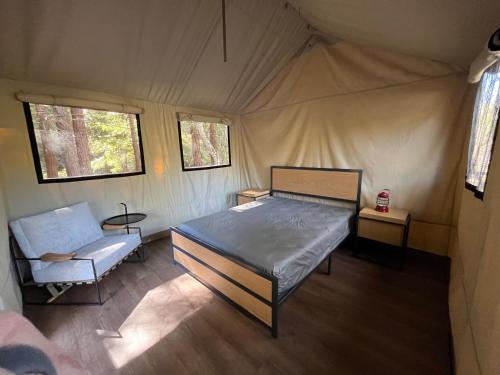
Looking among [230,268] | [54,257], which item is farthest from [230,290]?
[54,257]

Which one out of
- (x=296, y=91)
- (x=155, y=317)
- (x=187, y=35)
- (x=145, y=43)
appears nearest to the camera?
(x=155, y=317)

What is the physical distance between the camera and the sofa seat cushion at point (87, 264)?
2.00 m

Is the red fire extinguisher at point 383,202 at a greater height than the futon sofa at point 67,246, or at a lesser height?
greater

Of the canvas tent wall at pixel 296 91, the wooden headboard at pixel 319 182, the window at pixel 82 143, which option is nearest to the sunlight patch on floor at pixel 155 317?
the canvas tent wall at pixel 296 91

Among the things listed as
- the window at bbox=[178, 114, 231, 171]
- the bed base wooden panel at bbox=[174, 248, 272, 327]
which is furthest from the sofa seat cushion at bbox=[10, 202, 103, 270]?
the window at bbox=[178, 114, 231, 171]

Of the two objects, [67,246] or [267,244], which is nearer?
[267,244]

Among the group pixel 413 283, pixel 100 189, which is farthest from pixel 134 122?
pixel 413 283

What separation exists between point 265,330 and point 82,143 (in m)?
3.23

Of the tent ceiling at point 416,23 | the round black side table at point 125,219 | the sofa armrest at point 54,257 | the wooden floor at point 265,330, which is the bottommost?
the wooden floor at point 265,330

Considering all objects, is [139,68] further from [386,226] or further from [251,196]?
[386,226]

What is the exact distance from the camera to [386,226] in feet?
8.52

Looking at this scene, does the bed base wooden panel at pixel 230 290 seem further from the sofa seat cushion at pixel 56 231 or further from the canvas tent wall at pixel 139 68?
the canvas tent wall at pixel 139 68

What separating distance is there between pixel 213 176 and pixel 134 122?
1755 millimetres

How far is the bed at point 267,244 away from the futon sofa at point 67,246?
74 centimetres
